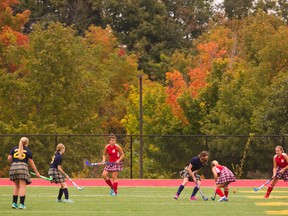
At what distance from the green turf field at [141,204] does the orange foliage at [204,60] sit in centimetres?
3483

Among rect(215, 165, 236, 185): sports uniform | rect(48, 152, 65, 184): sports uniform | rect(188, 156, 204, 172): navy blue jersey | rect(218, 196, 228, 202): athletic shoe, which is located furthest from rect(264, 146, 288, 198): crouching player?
rect(48, 152, 65, 184): sports uniform

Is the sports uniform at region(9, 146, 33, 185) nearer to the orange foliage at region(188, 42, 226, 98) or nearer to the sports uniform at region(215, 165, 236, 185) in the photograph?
the sports uniform at region(215, 165, 236, 185)

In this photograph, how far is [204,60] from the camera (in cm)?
7006

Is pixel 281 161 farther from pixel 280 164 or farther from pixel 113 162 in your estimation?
pixel 113 162

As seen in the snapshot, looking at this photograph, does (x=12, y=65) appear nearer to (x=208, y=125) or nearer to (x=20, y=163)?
(x=208, y=125)

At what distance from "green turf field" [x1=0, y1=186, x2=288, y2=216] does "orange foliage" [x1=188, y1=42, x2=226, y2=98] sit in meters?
34.8

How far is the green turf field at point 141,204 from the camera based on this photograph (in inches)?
862

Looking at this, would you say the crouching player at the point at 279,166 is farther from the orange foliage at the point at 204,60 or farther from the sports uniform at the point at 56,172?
the orange foliage at the point at 204,60

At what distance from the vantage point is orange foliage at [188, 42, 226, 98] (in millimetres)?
65250

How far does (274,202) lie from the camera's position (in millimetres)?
25266

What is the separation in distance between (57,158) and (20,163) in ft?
7.46

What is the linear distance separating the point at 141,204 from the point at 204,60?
46.2m

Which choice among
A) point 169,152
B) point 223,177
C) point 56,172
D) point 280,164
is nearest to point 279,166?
point 280,164

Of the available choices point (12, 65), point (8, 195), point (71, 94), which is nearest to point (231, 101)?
point (71, 94)
